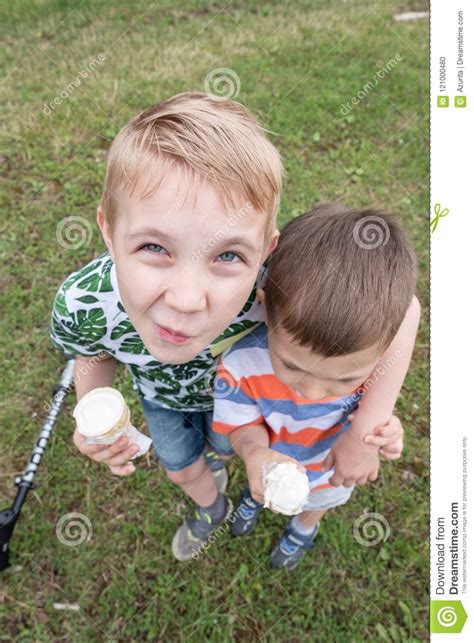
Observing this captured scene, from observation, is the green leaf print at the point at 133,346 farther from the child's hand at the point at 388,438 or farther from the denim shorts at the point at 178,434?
the child's hand at the point at 388,438

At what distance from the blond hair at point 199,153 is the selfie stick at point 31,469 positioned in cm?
152

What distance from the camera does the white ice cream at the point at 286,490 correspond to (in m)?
1.57

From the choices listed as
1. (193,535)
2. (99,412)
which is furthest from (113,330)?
(193,535)

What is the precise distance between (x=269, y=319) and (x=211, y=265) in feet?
1.21

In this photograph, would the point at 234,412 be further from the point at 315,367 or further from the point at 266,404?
the point at 315,367

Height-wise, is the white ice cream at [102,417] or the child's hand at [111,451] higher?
the white ice cream at [102,417]

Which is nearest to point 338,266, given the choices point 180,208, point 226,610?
point 180,208

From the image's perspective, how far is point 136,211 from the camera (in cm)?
130

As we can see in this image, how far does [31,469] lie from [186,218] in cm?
194

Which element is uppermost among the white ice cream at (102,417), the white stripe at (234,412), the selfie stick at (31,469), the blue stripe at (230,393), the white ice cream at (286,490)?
the white ice cream at (102,417)

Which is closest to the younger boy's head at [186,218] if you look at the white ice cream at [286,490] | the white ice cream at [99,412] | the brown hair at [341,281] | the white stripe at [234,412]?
the brown hair at [341,281]

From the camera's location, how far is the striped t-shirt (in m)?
1.75

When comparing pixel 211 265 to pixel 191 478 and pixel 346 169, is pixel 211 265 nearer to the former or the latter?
pixel 191 478
